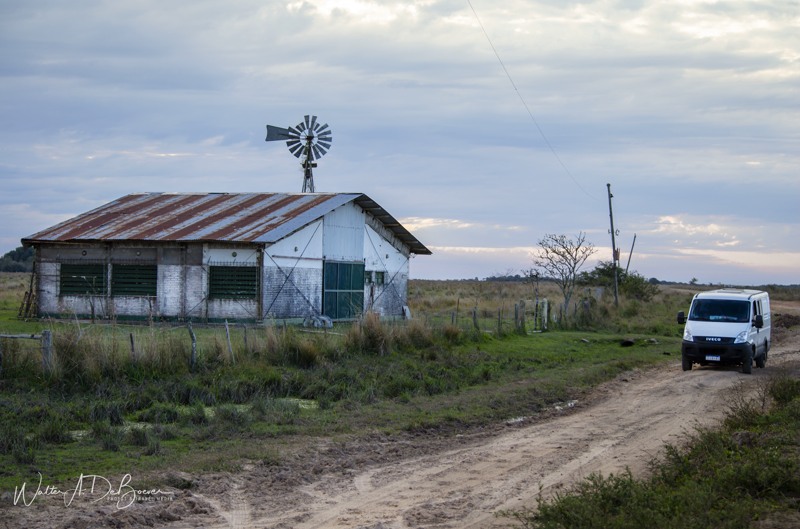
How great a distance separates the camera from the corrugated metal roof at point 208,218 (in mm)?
33000

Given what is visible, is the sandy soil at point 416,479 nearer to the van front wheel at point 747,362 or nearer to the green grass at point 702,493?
the green grass at point 702,493

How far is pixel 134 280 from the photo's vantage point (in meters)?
33.9

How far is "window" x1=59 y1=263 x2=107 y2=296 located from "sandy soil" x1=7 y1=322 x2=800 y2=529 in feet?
77.9

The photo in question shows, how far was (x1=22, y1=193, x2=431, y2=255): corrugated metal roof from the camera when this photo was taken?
108 ft

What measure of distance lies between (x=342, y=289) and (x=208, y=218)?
20.7ft

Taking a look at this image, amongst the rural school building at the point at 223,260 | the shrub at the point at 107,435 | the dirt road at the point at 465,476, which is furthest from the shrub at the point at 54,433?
the rural school building at the point at 223,260

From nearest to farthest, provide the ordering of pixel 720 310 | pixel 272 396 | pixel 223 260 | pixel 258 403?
pixel 258 403 → pixel 272 396 → pixel 720 310 → pixel 223 260

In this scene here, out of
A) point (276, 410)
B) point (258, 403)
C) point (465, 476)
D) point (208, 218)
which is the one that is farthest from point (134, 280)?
point (465, 476)

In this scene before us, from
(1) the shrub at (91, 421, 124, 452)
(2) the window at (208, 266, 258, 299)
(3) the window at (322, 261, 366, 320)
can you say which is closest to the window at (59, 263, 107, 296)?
(2) the window at (208, 266, 258, 299)

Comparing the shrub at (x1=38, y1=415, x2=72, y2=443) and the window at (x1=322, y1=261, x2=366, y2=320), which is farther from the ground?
the window at (x1=322, y1=261, x2=366, y2=320)

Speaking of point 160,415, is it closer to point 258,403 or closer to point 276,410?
point 258,403

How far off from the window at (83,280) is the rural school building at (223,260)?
0.13 ft

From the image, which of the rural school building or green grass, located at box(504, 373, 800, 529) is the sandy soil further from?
the rural school building

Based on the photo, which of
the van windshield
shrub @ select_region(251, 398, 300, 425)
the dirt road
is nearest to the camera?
the dirt road
